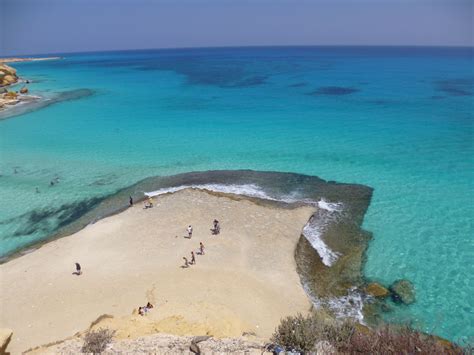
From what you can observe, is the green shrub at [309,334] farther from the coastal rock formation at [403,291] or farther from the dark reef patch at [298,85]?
the dark reef patch at [298,85]

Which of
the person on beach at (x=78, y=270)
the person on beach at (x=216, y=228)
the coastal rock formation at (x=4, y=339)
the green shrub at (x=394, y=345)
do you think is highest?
the green shrub at (x=394, y=345)

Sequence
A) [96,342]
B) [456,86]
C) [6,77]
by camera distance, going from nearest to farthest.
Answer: [96,342] < [456,86] < [6,77]

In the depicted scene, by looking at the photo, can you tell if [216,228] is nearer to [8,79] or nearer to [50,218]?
[50,218]

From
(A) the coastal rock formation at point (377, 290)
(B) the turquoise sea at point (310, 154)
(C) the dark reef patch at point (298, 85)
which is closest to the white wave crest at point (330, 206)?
(B) the turquoise sea at point (310, 154)

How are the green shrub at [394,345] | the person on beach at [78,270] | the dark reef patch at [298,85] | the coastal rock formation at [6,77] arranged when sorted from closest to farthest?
1. the green shrub at [394,345]
2. the person on beach at [78,270]
3. the dark reef patch at [298,85]
4. the coastal rock formation at [6,77]

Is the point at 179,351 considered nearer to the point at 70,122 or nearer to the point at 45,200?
the point at 45,200

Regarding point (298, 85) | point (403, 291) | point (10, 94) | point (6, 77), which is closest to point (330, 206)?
point (403, 291)

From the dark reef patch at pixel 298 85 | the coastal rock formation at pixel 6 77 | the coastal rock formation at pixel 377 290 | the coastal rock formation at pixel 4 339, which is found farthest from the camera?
the coastal rock formation at pixel 6 77
